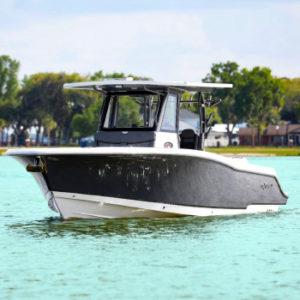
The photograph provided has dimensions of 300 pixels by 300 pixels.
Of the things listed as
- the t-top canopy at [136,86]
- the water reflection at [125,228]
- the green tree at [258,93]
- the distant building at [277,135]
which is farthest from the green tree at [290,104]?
the water reflection at [125,228]

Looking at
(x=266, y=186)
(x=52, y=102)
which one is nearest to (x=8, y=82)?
(x=52, y=102)

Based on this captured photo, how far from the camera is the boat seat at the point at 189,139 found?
62.2 feet

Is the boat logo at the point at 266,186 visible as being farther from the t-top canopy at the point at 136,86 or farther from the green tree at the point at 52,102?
the green tree at the point at 52,102

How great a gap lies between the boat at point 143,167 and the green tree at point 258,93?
11278 centimetres

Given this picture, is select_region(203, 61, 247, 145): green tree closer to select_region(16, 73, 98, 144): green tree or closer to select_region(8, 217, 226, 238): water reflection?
select_region(16, 73, 98, 144): green tree

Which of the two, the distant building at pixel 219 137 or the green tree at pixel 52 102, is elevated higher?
the green tree at pixel 52 102

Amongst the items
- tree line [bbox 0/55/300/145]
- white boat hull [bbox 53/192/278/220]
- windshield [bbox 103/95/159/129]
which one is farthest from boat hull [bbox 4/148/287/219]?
tree line [bbox 0/55/300/145]

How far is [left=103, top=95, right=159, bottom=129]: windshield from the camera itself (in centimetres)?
1855

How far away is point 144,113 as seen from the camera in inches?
732

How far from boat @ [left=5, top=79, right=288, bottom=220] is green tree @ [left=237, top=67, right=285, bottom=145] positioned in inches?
4440

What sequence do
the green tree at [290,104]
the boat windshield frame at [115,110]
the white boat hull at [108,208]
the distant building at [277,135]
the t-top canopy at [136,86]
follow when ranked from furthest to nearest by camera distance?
the green tree at [290,104] < the distant building at [277,135] < the boat windshield frame at [115,110] < the t-top canopy at [136,86] < the white boat hull at [108,208]

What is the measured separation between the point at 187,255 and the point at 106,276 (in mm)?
2230

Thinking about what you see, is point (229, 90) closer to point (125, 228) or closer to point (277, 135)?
point (277, 135)

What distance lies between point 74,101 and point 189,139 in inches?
4840
